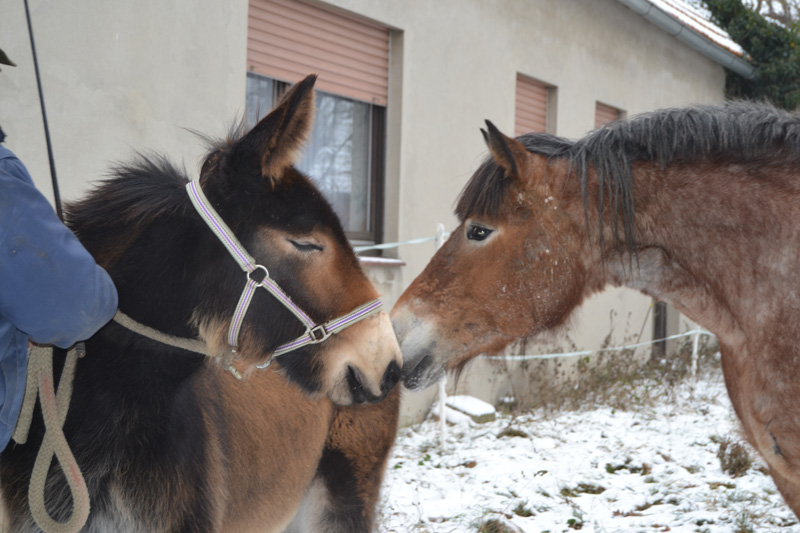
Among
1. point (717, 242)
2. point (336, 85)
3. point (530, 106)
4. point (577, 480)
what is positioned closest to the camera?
point (717, 242)

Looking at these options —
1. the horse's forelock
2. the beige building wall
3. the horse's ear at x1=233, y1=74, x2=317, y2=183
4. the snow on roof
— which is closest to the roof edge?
the snow on roof

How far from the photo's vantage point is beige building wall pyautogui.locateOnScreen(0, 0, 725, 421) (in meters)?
4.15

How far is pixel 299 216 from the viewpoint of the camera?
6.34 feet

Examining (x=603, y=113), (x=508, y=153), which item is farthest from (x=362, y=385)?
(x=603, y=113)

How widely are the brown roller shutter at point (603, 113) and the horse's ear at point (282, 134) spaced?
9.11 meters

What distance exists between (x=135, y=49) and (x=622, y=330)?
28.0 ft

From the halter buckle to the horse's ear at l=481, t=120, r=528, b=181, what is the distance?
971mm

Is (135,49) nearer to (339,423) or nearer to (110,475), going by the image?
Answer: (339,423)

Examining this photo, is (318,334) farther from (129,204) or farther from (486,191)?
(486,191)

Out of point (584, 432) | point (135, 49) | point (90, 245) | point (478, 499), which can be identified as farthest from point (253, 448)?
point (584, 432)

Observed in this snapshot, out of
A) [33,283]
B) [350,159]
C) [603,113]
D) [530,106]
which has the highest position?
[603,113]

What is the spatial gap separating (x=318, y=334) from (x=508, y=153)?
1024 mm

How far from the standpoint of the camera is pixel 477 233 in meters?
2.52

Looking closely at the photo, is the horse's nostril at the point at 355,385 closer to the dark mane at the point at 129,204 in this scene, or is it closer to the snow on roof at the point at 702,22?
the dark mane at the point at 129,204
